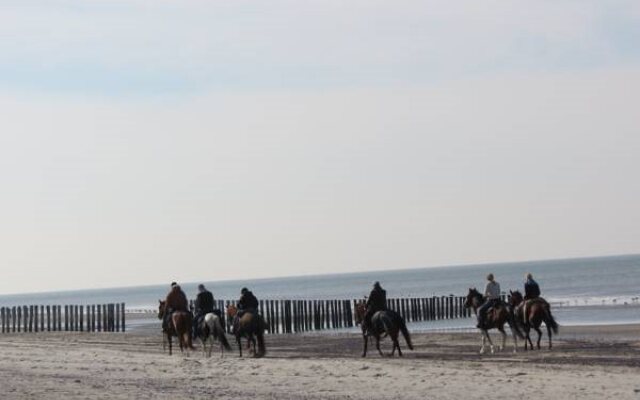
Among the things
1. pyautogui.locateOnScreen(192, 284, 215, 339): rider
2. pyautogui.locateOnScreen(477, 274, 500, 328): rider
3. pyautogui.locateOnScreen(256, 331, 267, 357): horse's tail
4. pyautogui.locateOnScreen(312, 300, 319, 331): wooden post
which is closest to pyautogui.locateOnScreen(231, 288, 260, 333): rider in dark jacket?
pyautogui.locateOnScreen(256, 331, 267, 357): horse's tail

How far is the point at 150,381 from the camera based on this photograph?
25234 mm

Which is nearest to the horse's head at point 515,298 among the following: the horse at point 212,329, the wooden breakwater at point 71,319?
the horse at point 212,329

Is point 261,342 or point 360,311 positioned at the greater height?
point 360,311

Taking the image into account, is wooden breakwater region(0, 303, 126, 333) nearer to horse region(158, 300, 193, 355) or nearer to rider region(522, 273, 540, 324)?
horse region(158, 300, 193, 355)

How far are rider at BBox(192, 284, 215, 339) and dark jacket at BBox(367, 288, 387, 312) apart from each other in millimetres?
4450

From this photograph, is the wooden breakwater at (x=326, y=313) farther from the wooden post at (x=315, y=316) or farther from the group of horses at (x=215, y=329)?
the group of horses at (x=215, y=329)

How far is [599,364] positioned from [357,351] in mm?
9503

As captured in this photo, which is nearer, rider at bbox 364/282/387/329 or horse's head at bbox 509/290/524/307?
rider at bbox 364/282/387/329

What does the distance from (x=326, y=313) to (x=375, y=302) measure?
93.9 ft

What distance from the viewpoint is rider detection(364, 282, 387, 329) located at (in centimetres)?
3027

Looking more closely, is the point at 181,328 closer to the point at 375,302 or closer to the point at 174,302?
the point at 174,302

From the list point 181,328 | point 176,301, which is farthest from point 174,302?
point 181,328

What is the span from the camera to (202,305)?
1303 inches

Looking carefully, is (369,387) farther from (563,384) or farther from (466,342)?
(466,342)
